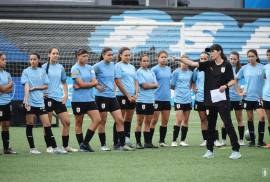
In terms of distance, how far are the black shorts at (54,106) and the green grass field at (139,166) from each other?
969 millimetres

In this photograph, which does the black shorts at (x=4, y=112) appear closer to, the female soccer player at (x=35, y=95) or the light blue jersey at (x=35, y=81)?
the female soccer player at (x=35, y=95)

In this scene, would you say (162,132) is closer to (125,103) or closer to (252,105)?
(125,103)

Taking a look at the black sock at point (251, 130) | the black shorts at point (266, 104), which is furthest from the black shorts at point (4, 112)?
the black shorts at point (266, 104)

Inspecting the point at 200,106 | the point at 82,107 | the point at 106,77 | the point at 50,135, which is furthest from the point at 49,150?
the point at 200,106


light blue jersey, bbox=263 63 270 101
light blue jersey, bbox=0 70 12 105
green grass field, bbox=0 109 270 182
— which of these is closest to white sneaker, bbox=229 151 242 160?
green grass field, bbox=0 109 270 182

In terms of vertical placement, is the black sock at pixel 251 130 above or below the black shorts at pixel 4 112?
below

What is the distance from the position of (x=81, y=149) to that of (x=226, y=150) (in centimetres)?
316

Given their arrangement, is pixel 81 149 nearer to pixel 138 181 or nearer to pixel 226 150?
pixel 226 150

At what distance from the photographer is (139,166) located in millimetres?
12602

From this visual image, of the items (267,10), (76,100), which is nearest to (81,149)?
(76,100)

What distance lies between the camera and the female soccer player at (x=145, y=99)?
52.4ft

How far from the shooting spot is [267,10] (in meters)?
33.5

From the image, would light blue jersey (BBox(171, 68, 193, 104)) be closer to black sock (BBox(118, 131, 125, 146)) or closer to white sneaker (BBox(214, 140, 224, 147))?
white sneaker (BBox(214, 140, 224, 147))

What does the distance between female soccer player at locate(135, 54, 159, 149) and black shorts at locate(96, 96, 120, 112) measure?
0.83 m
